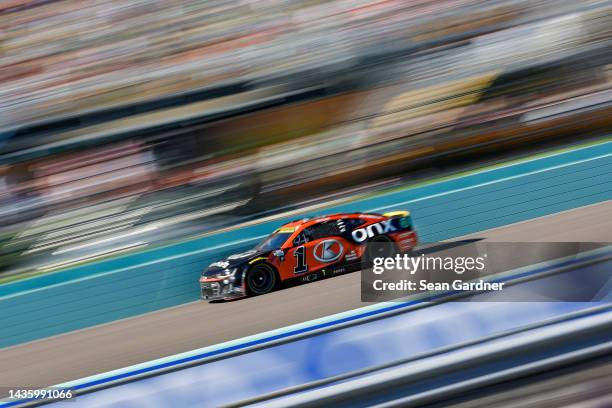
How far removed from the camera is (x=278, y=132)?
14.4 m

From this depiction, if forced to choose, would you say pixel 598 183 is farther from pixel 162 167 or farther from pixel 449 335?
pixel 449 335

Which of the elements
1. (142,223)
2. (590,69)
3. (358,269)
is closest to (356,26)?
(590,69)

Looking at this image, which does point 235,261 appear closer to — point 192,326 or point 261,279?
point 261,279

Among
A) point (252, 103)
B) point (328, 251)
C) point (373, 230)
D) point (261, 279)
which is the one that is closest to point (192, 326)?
point (261, 279)

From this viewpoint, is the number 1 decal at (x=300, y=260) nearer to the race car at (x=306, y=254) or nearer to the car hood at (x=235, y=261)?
the race car at (x=306, y=254)

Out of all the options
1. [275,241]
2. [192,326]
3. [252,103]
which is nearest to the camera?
[192,326]

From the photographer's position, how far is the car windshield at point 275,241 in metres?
9.48

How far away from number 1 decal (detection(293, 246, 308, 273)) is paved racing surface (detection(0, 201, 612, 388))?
0.75 feet

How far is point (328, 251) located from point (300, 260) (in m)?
0.37

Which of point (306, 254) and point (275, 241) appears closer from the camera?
point (306, 254)

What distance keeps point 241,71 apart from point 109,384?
37.9 ft

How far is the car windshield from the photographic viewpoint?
9.48 metres

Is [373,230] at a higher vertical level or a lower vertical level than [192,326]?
higher

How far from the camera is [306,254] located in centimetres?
944
